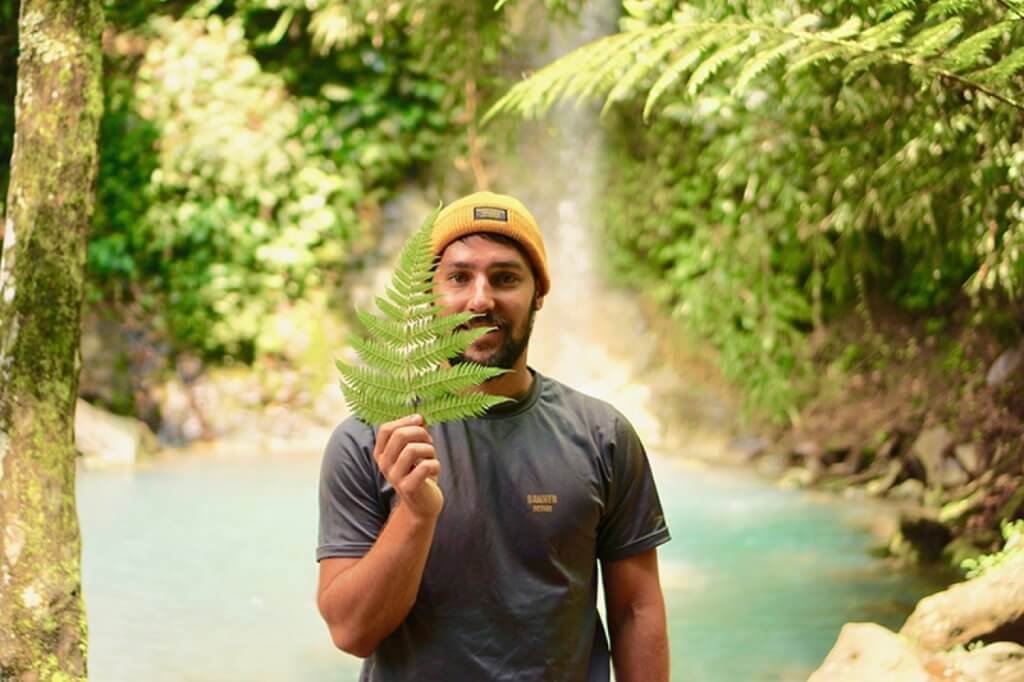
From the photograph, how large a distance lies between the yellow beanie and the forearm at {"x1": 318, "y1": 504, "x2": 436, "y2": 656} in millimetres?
485

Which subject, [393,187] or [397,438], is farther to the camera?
[393,187]

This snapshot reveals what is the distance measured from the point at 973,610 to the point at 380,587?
2.86 m

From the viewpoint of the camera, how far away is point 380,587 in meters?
1.72

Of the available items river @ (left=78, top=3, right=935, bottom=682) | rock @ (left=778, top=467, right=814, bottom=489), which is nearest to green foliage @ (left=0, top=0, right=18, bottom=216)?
river @ (left=78, top=3, right=935, bottom=682)

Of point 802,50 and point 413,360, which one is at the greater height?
point 802,50

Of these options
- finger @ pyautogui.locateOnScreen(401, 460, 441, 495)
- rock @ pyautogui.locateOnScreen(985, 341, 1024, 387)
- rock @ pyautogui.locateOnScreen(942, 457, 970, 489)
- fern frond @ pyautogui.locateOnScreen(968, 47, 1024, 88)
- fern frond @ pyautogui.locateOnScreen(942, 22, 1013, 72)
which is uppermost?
fern frond @ pyautogui.locateOnScreen(942, 22, 1013, 72)

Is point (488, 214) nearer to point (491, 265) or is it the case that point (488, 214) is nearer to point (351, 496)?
point (491, 265)

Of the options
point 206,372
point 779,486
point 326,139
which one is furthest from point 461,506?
point 326,139

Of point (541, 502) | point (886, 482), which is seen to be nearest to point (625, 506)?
point (541, 502)

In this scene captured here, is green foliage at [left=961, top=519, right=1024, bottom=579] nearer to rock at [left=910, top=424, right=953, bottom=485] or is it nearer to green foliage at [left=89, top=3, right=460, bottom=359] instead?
rock at [left=910, top=424, right=953, bottom=485]

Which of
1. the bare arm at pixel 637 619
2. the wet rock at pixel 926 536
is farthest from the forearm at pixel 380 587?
the wet rock at pixel 926 536

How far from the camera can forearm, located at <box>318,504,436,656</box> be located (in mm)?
1675

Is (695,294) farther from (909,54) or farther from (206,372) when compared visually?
(909,54)

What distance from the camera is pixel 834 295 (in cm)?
876
